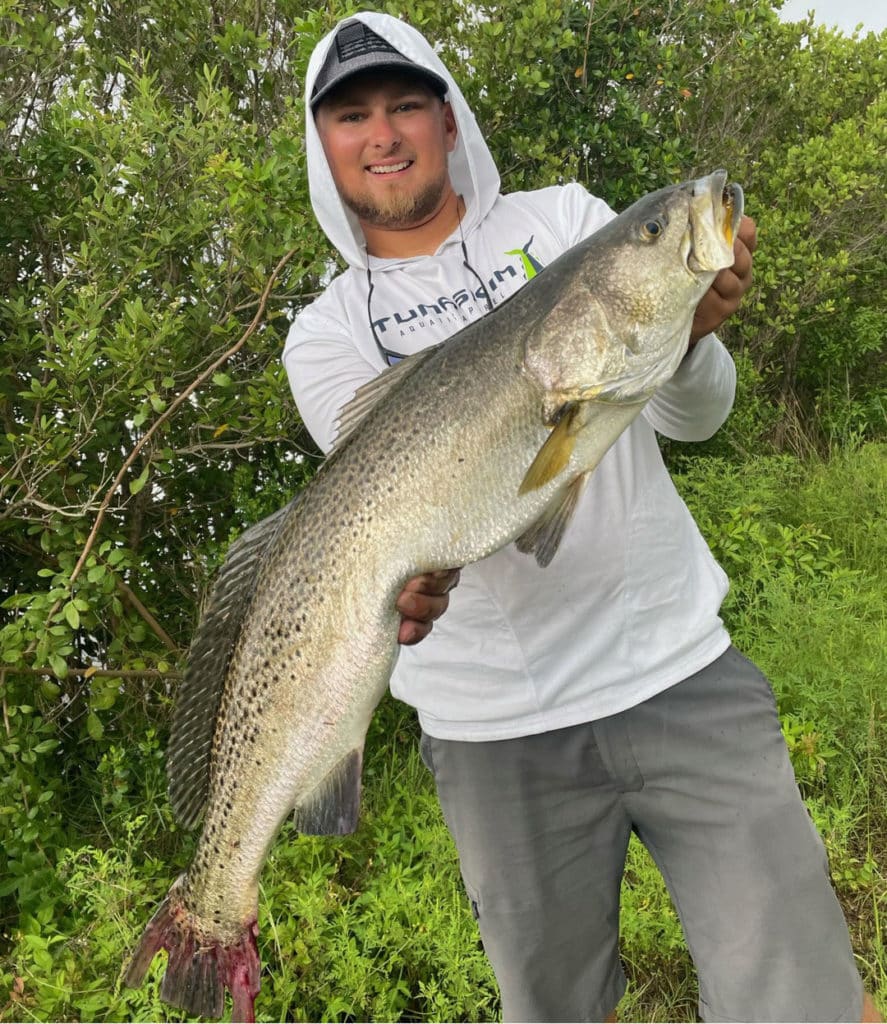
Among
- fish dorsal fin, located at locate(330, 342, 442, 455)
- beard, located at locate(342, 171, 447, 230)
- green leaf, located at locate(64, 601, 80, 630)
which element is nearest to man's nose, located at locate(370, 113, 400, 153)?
beard, located at locate(342, 171, 447, 230)

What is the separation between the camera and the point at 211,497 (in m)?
4.55

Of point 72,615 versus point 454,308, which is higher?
point 454,308

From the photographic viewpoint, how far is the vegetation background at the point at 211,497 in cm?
313

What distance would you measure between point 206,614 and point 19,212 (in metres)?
2.82

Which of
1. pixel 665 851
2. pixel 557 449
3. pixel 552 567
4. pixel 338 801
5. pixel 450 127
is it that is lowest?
pixel 665 851

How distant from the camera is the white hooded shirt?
2.06 meters

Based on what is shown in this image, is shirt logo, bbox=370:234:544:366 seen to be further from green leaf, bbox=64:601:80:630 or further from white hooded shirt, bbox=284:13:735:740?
green leaf, bbox=64:601:80:630

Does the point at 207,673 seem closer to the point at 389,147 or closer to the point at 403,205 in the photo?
the point at 403,205

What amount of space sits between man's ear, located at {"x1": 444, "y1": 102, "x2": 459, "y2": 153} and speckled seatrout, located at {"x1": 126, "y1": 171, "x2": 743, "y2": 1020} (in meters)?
0.98

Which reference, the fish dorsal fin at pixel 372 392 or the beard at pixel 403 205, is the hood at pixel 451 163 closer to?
the beard at pixel 403 205

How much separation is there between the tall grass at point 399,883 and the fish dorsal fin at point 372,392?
6.56 ft

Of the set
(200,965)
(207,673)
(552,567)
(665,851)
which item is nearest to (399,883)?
(200,965)

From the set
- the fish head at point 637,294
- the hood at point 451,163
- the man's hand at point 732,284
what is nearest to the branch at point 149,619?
the hood at point 451,163

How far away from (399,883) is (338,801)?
155cm
